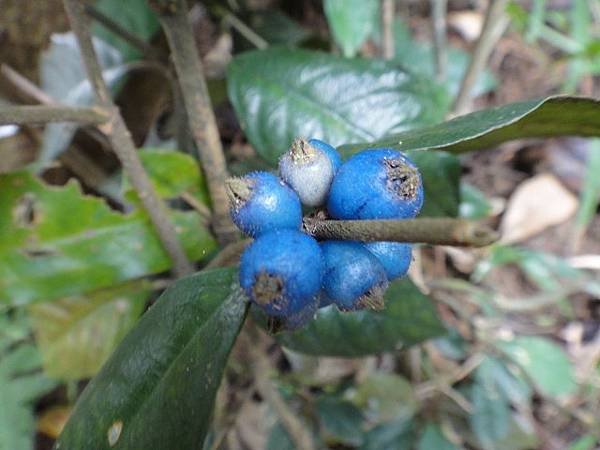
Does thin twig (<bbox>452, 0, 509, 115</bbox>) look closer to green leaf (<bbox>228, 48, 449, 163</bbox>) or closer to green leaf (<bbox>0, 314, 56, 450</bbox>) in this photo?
green leaf (<bbox>228, 48, 449, 163</bbox>)

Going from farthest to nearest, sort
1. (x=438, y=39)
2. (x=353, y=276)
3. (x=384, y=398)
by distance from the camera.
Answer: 1. (x=438, y=39)
2. (x=384, y=398)
3. (x=353, y=276)

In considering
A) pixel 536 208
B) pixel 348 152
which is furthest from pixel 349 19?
pixel 536 208

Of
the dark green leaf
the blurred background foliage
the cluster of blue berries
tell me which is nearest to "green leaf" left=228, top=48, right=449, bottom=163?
the blurred background foliage

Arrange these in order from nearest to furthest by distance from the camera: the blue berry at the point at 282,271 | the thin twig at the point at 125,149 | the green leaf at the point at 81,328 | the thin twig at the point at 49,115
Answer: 1. the blue berry at the point at 282,271
2. the thin twig at the point at 49,115
3. the thin twig at the point at 125,149
4. the green leaf at the point at 81,328

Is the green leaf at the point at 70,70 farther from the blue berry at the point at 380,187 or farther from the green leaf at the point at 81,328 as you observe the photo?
the blue berry at the point at 380,187

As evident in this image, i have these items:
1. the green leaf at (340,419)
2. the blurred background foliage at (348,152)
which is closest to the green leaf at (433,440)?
the blurred background foliage at (348,152)

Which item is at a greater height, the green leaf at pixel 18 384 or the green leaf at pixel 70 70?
the green leaf at pixel 70 70

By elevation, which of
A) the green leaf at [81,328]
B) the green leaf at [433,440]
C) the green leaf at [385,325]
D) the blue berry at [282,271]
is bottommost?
the green leaf at [433,440]

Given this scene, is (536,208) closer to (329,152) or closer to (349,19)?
(349,19)
